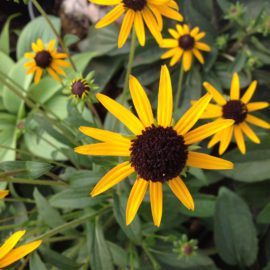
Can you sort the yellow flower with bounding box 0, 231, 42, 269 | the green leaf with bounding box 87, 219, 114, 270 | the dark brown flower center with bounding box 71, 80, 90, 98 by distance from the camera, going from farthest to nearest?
the green leaf with bounding box 87, 219, 114, 270 → the dark brown flower center with bounding box 71, 80, 90, 98 → the yellow flower with bounding box 0, 231, 42, 269

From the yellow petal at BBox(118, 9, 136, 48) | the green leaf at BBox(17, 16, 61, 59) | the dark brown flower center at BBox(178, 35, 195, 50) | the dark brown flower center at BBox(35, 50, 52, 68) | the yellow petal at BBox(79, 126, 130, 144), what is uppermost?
the green leaf at BBox(17, 16, 61, 59)

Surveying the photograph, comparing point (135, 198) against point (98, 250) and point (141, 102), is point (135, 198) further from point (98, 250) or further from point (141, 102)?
point (98, 250)

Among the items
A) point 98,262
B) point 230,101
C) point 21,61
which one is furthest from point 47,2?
point 98,262

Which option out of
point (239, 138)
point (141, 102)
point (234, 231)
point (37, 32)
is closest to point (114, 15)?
point (141, 102)

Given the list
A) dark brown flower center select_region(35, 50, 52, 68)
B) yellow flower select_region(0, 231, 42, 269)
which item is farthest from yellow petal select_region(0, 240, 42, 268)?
dark brown flower center select_region(35, 50, 52, 68)

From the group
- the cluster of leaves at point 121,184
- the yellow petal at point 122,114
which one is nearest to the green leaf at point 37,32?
the cluster of leaves at point 121,184

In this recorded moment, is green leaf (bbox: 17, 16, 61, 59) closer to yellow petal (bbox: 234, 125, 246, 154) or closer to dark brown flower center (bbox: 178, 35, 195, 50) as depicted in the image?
dark brown flower center (bbox: 178, 35, 195, 50)
